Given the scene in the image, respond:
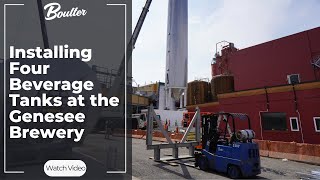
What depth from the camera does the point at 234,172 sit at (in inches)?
406

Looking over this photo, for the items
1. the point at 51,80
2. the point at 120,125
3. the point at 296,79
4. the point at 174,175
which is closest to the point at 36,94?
the point at 51,80

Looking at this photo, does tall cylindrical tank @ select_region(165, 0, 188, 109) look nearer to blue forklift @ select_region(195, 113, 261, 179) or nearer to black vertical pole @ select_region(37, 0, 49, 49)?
black vertical pole @ select_region(37, 0, 49, 49)

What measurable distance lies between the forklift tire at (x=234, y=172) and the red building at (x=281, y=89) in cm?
863

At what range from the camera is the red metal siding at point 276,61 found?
21906 millimetres

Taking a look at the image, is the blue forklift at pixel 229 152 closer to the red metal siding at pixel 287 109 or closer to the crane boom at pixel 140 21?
the red metal siding at pixel 287 109

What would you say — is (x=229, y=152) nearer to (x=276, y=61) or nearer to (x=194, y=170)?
(x=194, y=170)

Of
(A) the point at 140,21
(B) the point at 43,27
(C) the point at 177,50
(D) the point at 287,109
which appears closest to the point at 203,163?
(D) the point at 287,109

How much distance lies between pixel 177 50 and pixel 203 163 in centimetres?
1602

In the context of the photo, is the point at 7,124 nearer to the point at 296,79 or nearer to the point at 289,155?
the point at 289,155

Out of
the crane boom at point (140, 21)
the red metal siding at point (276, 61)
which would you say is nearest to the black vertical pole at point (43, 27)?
the crane boom at point (140, 21)

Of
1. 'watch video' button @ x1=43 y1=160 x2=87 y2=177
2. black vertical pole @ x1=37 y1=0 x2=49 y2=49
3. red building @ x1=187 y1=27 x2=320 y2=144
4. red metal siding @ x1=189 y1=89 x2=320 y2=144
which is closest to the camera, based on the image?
'watch video' button @ x1=43 y1=160 x2=87 y2=177

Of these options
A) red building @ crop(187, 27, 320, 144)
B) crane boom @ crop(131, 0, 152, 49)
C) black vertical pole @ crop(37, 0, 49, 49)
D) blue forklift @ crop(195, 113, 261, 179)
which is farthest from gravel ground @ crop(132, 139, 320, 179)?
crane boom @ crop(131, 0, 152, 49)

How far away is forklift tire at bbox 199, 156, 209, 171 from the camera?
11.6m

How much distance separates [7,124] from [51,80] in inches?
99.7
